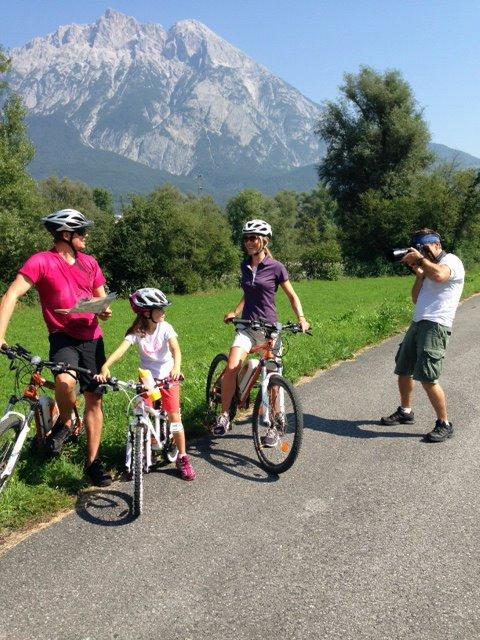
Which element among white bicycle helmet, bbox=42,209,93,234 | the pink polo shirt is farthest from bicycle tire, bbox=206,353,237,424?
white bicycle helmet, bbox=42,209,93,234

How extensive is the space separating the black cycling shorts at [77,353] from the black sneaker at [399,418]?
3.33m

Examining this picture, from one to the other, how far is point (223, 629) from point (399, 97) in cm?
5657

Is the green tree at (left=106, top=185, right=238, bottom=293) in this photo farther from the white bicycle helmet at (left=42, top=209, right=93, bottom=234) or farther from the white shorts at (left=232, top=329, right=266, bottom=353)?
the white bicycle helmet at (left=42, top=209, right=93, bottom=234)

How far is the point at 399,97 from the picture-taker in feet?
172

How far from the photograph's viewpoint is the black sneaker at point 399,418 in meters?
6.24

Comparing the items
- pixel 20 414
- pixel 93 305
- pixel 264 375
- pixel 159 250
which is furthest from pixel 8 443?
pixel 159 250

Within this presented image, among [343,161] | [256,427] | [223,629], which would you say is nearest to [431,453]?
[256,427]

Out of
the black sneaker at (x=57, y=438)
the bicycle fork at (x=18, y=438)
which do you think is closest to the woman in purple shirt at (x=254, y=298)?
the black sneaker at (x=57, y=438)

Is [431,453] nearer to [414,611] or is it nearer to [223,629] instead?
[414,611]

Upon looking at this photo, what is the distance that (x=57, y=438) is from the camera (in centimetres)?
491

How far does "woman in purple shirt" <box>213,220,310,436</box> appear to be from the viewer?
5.49 metres

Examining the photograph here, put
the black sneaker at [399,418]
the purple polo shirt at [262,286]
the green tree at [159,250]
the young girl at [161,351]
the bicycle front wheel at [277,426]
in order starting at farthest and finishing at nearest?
the green tree at [159,250]
the black sneaker at [399,418]
the purple polo shirt at [262,286]
the bicycle front wheel at [277,426]
the young girl at [161,351]

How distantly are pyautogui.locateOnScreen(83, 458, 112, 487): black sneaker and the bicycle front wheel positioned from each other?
136 cm

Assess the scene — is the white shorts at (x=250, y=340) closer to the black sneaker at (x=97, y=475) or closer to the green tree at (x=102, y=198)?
the black sneaker at (x=97, y=475)
